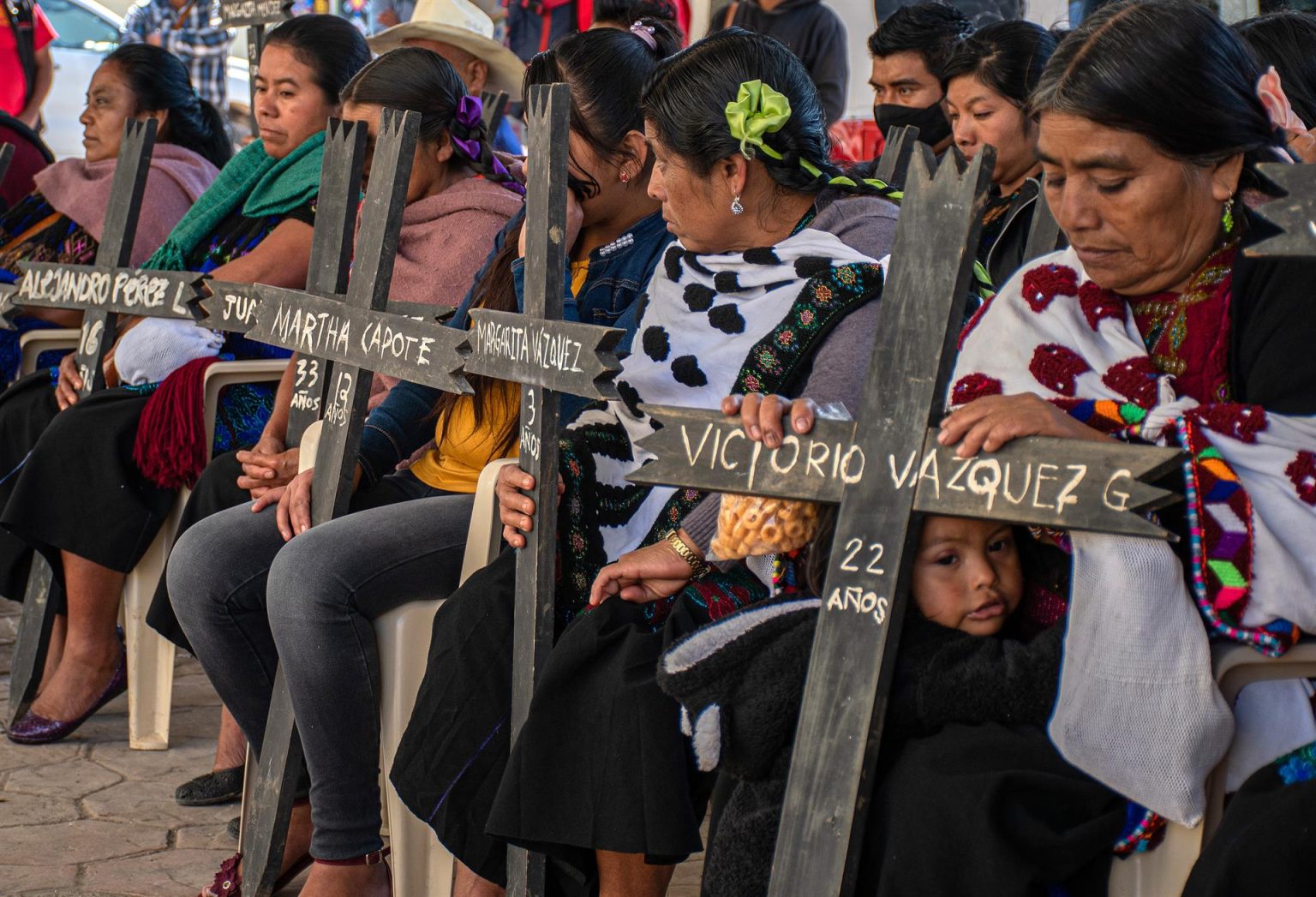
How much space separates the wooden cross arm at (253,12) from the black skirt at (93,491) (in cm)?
161

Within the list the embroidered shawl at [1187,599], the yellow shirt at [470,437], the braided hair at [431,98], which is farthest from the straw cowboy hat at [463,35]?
the embroidered shawl at [1187,599]

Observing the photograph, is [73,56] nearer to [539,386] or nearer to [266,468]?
[266,468]

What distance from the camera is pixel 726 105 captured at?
2.62 m

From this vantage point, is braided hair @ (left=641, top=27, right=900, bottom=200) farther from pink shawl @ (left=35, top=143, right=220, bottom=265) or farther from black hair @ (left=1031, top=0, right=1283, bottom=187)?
pink shawl @ (left=35, top=143, right=220, bottom=265)

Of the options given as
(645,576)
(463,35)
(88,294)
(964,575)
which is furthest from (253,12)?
(964,575)

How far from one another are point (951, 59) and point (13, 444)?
2.77 m

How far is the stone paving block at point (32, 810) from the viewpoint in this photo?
11.4ft

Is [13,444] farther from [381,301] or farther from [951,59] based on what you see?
[951,59]

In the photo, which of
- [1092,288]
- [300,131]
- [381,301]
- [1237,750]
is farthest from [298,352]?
[1237,750]

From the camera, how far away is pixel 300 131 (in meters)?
4.22

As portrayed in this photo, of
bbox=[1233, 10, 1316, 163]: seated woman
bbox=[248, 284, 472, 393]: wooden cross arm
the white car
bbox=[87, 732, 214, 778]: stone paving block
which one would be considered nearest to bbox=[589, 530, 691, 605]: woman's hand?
bbox=[248, 284, 472, 393]: wooden cross arm

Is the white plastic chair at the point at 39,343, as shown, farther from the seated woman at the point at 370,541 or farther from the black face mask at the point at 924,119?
the black face mask at the point at 924,119

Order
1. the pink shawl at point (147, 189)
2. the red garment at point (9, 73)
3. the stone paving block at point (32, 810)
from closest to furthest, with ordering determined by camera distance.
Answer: the stone paving block at point (32, 810) < the pink shawl at point (147, 189) < the red garment at point (9, 73)

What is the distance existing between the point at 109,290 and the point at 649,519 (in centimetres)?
191
